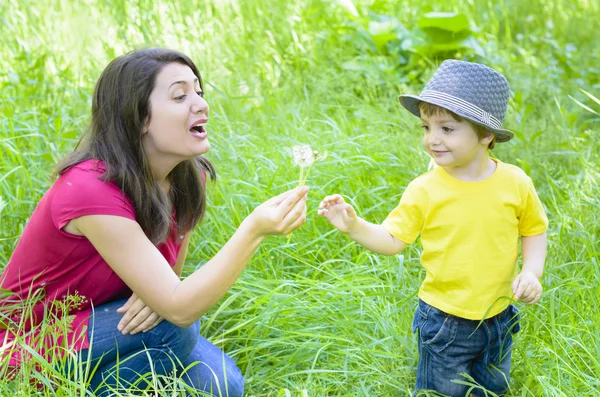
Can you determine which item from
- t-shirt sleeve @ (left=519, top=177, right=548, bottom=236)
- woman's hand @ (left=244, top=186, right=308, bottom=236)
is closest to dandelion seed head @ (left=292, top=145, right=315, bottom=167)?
woman's hand @ (left=244, top=186, right=308, bottom=236)

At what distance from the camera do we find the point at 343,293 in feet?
8.05

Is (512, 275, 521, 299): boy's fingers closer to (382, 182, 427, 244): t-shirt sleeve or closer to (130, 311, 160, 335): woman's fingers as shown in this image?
(382, 182, 427, 244): t-shirt sleeve

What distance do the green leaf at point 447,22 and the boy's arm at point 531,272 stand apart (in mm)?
2409

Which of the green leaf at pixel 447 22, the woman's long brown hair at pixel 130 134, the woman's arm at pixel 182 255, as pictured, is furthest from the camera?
the green leaf at pixel 447 22

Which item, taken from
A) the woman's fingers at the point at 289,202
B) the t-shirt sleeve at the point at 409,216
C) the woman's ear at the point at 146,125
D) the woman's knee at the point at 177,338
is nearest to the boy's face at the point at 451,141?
the t-shirt sleeve at the point at 409,216

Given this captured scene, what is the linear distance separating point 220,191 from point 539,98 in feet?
6.37

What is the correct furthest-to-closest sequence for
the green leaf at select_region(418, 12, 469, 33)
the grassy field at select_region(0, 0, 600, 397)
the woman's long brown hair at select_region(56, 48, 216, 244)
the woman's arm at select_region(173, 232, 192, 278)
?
1. the green leaf at select_region(418, 12, 469, 33)
2. the woman's arm at select_region(173, 232, 192, 278)
3. the grassy field at select_region(0, 0, 600, 397)
4. the woman's long brown hair at select_region(56, 48, 216, 244)

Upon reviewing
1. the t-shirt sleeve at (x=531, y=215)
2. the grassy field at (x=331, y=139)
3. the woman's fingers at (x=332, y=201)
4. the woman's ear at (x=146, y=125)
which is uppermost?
the woman's ear at (x=146, y=125)

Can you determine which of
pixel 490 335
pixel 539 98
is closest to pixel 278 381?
pixel 490 335

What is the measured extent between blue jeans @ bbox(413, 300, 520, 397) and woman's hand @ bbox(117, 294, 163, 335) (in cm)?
75

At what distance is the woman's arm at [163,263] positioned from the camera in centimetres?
199

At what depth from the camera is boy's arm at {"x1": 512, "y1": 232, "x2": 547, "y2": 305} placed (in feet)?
6.25

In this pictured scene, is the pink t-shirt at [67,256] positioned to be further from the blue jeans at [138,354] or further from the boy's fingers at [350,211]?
the boy's fingers at [350,211]

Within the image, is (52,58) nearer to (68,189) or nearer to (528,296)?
(68,189)
